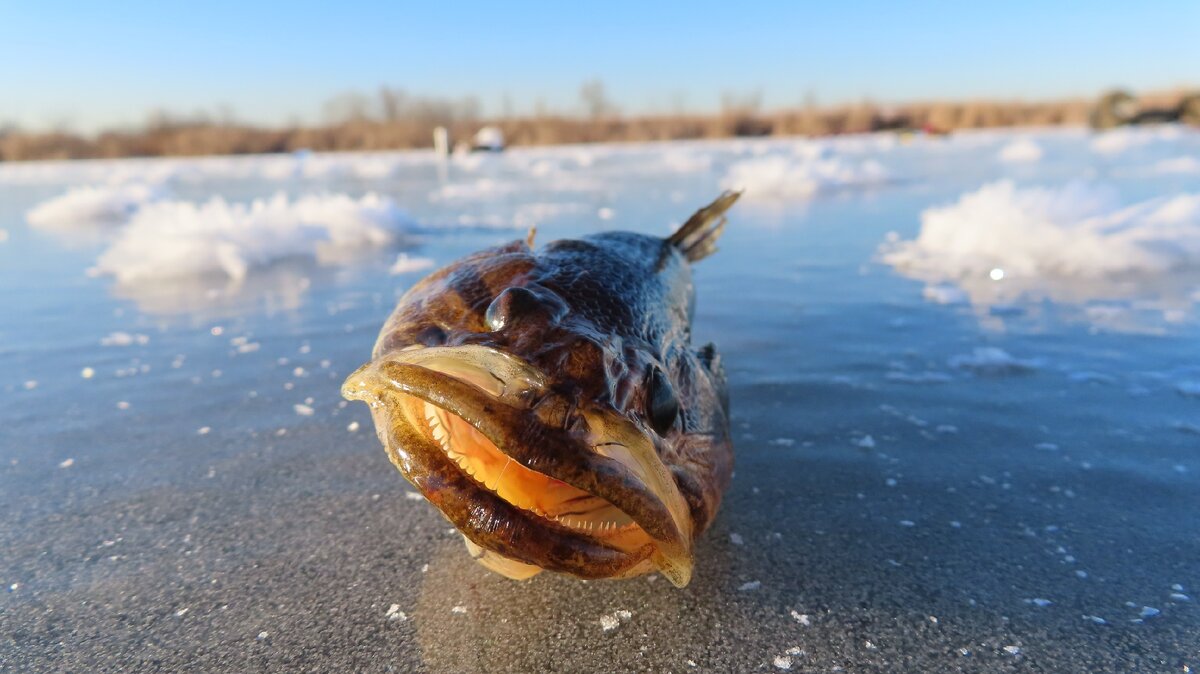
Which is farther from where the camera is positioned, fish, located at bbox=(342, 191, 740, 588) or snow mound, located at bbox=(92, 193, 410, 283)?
snow mound, located at bbox=(92, 193, 410, 283)

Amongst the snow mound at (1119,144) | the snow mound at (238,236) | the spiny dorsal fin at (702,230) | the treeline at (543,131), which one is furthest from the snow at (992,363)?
the treeline at (543,131)

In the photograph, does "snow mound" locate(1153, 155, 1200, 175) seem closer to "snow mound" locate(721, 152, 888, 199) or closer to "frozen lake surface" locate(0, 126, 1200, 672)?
"snow mound" locate(721, 152, 888, 199)

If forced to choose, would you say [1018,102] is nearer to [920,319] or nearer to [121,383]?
[920,319]

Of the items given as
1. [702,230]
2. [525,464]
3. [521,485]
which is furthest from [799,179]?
[525,464]

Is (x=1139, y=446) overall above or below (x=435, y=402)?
below

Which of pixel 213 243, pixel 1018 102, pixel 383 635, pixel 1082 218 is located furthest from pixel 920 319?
pixel 1018 102

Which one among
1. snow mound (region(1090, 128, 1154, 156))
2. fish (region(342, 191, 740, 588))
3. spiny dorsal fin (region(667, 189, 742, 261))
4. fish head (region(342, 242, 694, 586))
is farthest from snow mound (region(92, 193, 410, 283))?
snow mound (region(1090, 128, 1154, 156))

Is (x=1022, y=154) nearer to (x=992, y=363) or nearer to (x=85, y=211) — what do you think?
(x=992, y=363)
